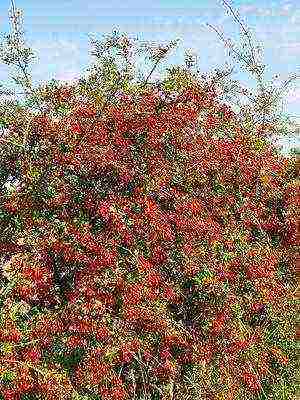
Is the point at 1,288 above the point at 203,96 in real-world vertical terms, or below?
below

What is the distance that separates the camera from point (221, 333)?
787cm

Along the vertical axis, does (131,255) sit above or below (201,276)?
above

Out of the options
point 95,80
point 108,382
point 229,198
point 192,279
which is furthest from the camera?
point 95,80

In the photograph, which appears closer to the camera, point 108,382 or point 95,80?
point 108,382

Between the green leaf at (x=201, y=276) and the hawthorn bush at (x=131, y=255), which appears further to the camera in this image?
the green leaf at (x=201, y=276)

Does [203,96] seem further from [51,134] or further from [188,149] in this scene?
[51,134]

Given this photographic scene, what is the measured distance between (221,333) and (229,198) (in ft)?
5.38

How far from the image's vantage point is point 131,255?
24.4 feet

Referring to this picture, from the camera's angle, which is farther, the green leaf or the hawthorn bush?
the green leaf

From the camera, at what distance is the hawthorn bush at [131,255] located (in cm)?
718

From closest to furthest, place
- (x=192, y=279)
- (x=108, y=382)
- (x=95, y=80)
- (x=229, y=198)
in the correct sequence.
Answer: (x=108, y=382), (x=192, y=279), (x=229, y=198), (x=95, y=80)

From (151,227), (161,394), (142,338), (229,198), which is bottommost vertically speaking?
(161,394)

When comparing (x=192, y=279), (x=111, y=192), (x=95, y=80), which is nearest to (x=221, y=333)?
(x=192, y=279)

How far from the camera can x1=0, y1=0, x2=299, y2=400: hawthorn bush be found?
23.6ft
